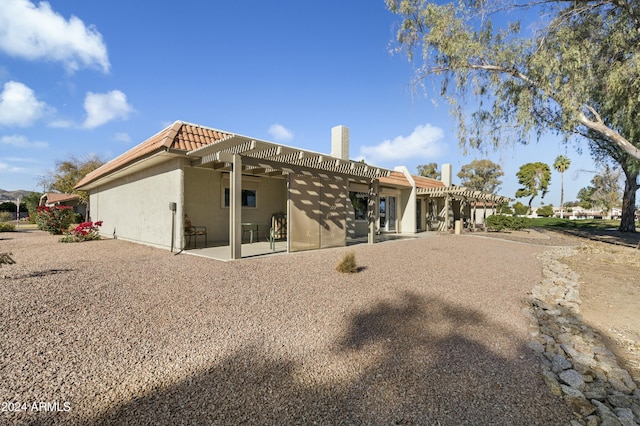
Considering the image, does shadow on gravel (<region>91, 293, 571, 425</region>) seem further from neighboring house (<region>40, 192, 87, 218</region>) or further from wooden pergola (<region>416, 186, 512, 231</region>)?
neighboring house (<region>40, 192, 87, 218</region>)

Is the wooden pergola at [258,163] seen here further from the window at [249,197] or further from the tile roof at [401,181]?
the tile roof at [401,181]

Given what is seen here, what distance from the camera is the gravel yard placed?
244cm

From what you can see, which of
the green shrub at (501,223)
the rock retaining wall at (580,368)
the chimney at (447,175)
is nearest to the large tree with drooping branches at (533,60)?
the rock retaining wall at (580,368)

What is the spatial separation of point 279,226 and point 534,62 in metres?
10.7

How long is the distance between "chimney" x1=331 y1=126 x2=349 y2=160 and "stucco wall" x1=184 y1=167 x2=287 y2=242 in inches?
113

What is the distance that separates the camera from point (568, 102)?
389 inches

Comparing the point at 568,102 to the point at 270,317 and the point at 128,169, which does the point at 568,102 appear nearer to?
the point at 270,317

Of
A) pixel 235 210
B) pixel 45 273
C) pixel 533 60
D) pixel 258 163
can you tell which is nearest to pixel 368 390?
pixel 235 210

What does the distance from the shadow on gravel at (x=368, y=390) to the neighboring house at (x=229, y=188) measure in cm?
499

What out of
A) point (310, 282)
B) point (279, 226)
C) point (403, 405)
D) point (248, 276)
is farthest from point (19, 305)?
point (279, 226)

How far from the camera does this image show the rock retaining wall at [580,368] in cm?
276

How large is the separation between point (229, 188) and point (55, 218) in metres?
11.5

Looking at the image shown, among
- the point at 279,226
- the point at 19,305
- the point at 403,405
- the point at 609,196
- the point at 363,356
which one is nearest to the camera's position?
the point at 403,405

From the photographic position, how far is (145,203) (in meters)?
11.4
